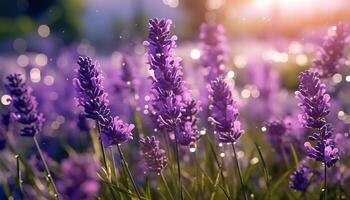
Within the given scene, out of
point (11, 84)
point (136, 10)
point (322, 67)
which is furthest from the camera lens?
point (136, 10)

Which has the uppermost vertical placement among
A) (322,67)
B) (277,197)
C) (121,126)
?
(322,67)

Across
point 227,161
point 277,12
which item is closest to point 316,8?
point 277,12

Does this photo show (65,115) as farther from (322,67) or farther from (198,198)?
(322,67)

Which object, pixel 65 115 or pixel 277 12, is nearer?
pixel 65 115

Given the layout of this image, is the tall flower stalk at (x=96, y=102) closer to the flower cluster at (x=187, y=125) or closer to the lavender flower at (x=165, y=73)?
the lavender flower at (x=165, y=73)

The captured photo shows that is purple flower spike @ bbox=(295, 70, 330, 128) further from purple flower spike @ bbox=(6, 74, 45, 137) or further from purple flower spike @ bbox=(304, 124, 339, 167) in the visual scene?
purple flower spike @ bbox=(6, 74, 45, 137)

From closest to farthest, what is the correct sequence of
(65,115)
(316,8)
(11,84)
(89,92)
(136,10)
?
1. (89,92)
2. (11,84)
3. (65,115)
4. (316,8)
5. (136,10)

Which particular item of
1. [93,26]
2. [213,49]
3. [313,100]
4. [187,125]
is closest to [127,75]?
[213,49]
